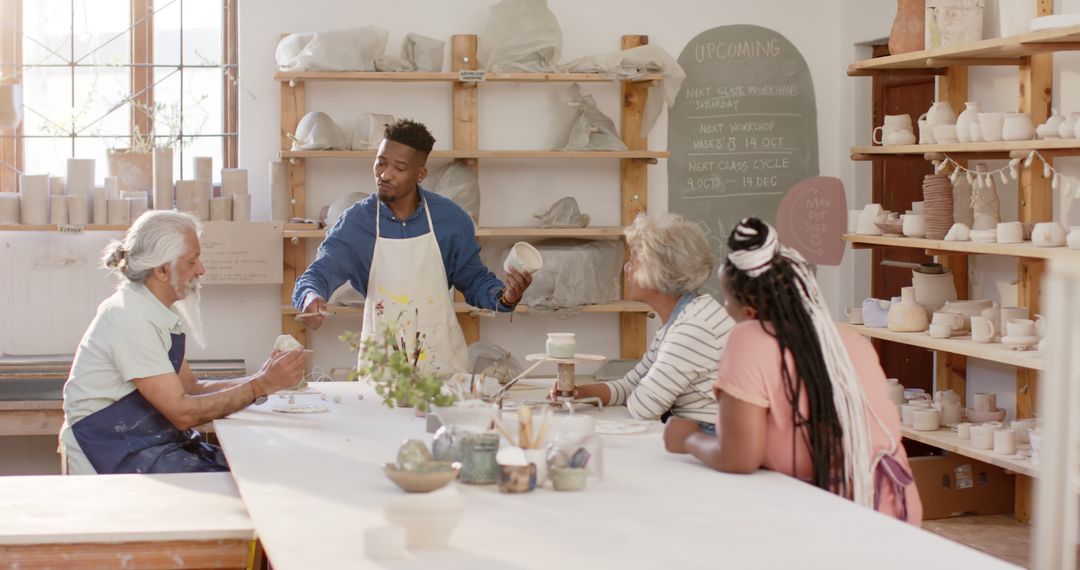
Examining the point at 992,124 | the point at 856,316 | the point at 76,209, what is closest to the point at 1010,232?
the point at 992,124

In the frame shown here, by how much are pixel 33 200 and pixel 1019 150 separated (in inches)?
147

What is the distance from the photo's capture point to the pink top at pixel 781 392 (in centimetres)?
245

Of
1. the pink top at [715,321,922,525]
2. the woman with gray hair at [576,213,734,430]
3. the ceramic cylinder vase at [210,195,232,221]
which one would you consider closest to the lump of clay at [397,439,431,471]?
the pink top at [715,321,922,525]

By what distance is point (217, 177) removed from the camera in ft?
18.9

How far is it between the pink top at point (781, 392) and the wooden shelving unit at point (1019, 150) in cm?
191

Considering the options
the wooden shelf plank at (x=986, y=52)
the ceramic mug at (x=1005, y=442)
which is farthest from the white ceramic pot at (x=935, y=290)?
the wooden shelf plank at (x=986, y=52)

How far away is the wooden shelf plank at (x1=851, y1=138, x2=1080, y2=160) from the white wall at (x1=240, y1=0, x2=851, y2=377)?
77cm

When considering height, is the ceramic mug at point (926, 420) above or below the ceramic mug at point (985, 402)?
below

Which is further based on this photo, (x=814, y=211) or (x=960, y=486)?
(x=814, y=211)

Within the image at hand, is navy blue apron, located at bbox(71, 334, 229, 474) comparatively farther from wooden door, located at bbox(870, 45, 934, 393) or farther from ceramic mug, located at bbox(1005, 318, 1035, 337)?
wooden door, located at bbox(870, 45, 934, 393)

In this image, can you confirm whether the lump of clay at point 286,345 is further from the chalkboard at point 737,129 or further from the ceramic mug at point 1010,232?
the chalkboard at point 737,129

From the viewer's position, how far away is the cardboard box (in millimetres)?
4969

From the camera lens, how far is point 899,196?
18.8 feet

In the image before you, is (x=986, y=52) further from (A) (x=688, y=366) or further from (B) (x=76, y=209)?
(B) (x=76, y=209)
